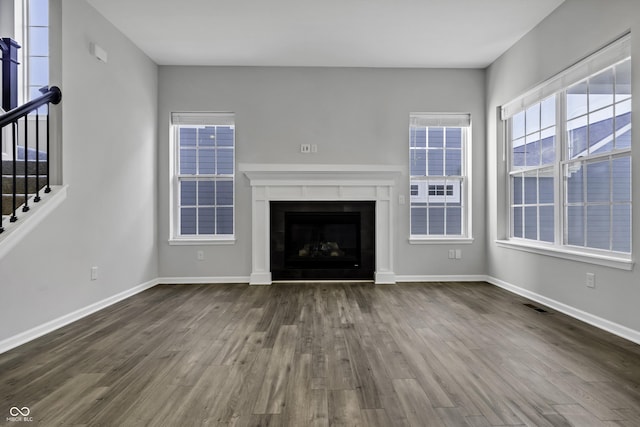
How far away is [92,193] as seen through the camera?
11.0ft

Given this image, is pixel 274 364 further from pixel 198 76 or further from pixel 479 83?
pixel 479 83

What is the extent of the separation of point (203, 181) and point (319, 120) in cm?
181

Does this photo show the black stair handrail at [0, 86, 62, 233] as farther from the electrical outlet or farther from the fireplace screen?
the electrical outlet

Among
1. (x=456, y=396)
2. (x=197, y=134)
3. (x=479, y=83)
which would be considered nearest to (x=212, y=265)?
(x=197, y=134)

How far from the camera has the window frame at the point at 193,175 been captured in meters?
4.77

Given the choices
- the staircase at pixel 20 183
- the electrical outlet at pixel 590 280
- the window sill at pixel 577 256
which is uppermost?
the staircase at pixel 20 183

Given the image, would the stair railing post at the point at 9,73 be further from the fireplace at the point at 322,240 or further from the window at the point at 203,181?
the fireplace at the point at 322,240

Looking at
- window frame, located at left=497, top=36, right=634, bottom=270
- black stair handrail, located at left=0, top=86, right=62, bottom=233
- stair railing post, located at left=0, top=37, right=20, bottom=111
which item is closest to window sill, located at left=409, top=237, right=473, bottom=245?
window frame, located at left=497, top=36, right=634, bottom=270

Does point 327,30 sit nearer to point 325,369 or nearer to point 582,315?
point 325,369

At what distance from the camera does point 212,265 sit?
4.76m

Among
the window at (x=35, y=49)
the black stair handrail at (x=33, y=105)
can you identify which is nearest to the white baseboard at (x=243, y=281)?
the black stair handrail at (x=33, y=105)

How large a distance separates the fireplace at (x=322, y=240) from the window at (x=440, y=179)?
2.34 feet

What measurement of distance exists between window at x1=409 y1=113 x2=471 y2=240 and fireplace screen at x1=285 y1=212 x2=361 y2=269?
87cm

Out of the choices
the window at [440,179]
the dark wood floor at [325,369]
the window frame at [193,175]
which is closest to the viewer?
the dark wood floor at [325,369]
